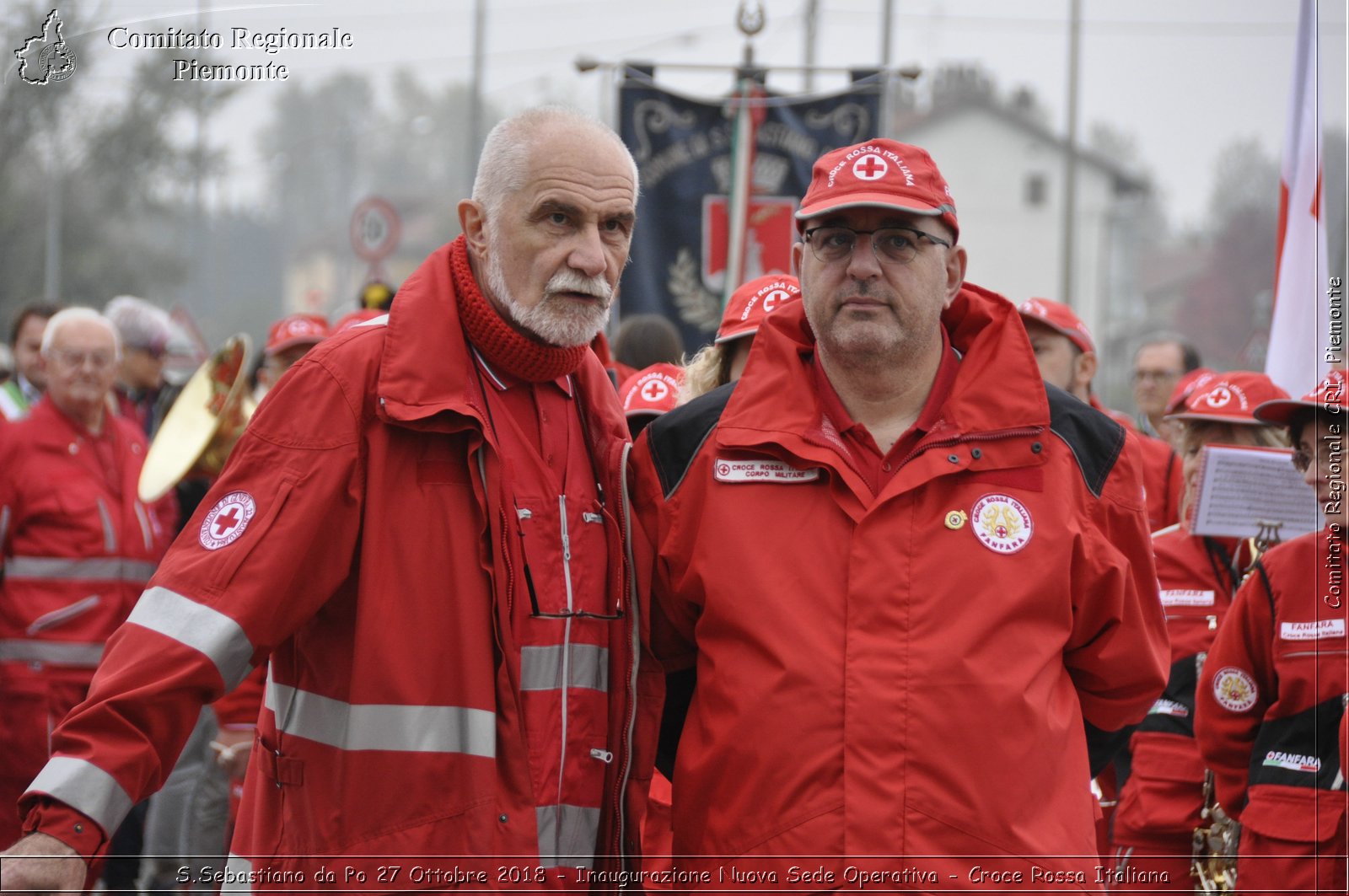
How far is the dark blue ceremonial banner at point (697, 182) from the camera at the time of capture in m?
9.43

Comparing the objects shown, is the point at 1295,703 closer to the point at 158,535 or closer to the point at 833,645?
the point at 833,645

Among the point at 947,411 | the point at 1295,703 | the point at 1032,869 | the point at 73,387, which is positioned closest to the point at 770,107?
the point at 73,387

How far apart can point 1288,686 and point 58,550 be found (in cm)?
540

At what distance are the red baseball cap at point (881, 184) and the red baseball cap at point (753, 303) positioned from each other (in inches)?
67.4

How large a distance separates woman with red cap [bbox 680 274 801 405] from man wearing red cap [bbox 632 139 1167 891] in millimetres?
1664

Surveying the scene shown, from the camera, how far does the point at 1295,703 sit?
4.98m

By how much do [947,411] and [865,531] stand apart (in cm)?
38

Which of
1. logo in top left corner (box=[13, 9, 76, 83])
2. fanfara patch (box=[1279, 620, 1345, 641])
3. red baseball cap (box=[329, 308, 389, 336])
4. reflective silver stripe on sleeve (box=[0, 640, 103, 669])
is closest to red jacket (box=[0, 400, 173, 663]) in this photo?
reflective silver stripe on sleeve (box=[0, 640, 103, 669])

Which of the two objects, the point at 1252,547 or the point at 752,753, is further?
the point at 1252,547

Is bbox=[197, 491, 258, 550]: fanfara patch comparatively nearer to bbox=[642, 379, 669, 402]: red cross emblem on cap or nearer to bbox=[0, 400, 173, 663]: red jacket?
bbox=[642, 379, 669, 402]: red cross emblem on cap

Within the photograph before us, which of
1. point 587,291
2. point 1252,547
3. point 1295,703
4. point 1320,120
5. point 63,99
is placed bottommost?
point 1295,703

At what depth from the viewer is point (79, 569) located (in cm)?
724

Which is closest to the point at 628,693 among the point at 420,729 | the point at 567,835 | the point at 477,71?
the point at 567,835

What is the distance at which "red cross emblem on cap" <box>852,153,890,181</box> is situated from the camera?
362 centimetres
